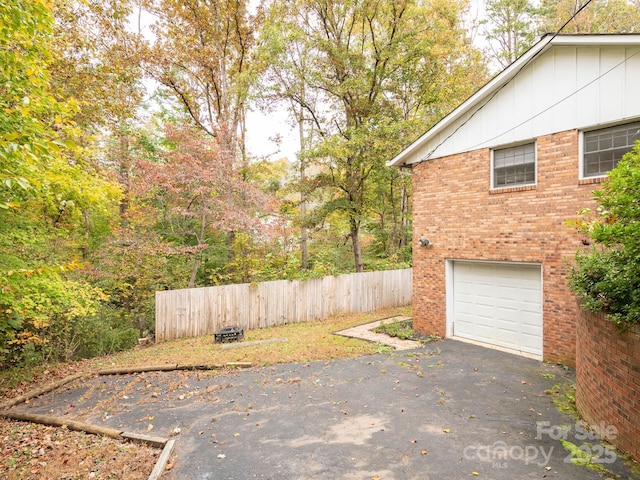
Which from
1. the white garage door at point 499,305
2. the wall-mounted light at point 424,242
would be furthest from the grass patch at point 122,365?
the wall-mounted light at point 424,242

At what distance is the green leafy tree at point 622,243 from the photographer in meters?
3.43

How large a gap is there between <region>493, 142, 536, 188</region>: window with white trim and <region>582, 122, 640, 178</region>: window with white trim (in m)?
0.97

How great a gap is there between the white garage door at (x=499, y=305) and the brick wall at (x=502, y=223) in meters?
0.31

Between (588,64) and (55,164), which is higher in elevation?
(588,64)

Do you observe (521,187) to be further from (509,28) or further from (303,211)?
(509,28)

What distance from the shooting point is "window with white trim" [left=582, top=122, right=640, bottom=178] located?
636 centimetres

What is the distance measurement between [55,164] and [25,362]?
6.13 m

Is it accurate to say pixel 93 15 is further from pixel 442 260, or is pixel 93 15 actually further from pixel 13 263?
pixel 442 260

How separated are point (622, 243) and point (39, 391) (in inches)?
378

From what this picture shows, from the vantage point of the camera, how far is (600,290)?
4.13 m

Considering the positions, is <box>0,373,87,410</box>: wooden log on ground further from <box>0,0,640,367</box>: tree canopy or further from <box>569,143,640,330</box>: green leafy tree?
<box>569,143,640,330</box>: green leafy tree

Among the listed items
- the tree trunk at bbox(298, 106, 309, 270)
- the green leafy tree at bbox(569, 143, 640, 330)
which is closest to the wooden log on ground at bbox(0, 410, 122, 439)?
the green leafy tree at bbox(569, 143, 640, 330)

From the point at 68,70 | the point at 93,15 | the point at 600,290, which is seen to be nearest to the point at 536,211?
the point at 600,290

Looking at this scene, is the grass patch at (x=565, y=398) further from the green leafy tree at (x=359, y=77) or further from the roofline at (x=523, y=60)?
the green leafy tree at (x=359, y=77)
